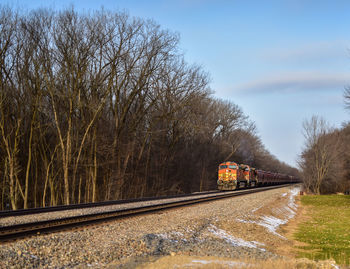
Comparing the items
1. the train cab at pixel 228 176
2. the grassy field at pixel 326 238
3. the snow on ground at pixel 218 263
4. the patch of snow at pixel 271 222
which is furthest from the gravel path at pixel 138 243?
the train cab at pixel 228 176

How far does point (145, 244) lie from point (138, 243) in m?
0.26

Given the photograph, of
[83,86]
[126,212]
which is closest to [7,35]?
[83,86]

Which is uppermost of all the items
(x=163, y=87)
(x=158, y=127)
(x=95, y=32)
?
(x=95, y=32)

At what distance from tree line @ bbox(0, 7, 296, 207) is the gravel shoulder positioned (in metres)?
14.4

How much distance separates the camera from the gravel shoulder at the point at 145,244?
817 cm

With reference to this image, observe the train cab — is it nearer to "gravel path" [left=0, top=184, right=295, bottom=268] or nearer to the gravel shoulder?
the gravel shoulder

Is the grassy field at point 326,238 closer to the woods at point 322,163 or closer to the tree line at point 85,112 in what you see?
the tree line at point 85,112

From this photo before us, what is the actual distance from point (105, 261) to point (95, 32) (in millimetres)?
23710

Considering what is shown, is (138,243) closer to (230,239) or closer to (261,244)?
(230,239)

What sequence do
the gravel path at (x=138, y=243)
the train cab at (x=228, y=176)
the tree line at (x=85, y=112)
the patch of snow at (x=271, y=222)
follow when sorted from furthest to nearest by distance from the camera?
the train cab at (x=228, y=176), the tree line at (x=85, y=112), the patch of snow at (x=271, y=222), the gravel path at (x=138, y=243)

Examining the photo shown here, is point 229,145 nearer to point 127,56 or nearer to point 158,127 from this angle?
point 158,127

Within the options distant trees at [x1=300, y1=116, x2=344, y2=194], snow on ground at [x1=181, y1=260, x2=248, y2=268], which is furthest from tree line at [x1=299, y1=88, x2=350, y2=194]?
snow on ground at [x1=181, y1=260, x2=248, y2=268]

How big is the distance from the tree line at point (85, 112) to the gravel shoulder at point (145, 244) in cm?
1438

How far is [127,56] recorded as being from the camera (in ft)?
103
